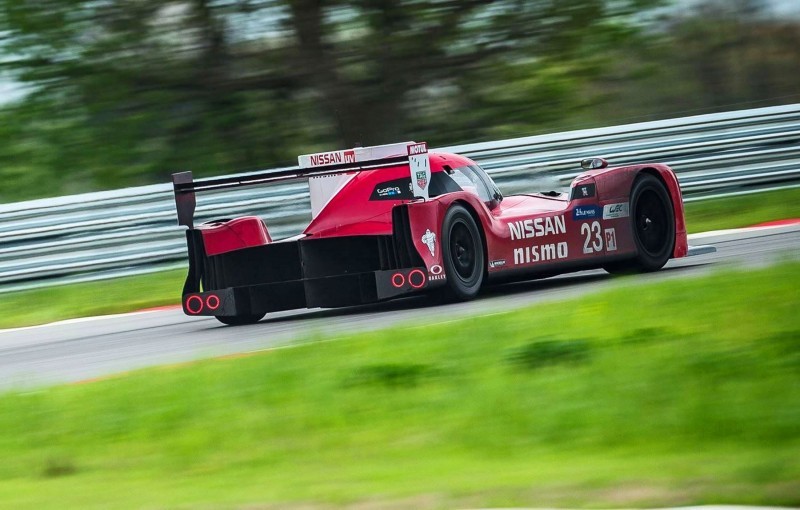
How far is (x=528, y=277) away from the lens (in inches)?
441

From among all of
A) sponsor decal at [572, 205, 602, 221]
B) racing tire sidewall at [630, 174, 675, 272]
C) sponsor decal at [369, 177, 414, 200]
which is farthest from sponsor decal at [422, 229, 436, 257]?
racing tire sidewall at [630, 174, 675, 272]

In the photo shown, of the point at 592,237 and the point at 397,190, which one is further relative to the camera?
the point at 592,237

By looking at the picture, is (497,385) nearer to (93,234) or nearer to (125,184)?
(93,234)

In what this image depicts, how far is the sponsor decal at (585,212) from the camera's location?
1134 centimetres

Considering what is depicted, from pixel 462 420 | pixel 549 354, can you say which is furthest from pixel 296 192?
pixel 462 420

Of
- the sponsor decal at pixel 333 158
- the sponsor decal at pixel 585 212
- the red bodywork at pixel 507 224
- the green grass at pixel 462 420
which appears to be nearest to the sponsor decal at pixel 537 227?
the red bodywork at pixel 507 224

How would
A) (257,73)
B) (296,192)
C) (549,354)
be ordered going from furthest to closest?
(257,73) → (296,192) → (549,354)

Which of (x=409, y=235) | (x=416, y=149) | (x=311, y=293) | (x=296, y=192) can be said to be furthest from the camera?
(x=296, y=192)

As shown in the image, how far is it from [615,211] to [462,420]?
18.5 ft

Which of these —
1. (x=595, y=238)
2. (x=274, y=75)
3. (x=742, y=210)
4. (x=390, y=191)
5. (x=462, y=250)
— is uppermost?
(x=274, y=75)

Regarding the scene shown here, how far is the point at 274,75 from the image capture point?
16906 mm

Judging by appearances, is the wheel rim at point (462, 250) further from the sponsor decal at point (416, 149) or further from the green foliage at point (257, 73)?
the green foliage at point (257, 73)

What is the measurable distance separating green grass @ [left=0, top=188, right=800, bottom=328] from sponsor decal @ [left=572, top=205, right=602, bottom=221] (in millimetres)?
4542

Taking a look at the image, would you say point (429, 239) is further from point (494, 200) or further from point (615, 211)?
point (615, 211)
